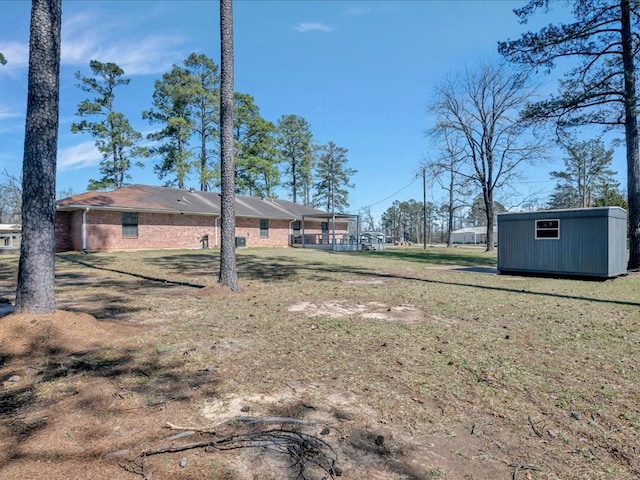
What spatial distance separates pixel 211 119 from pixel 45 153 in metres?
29.7

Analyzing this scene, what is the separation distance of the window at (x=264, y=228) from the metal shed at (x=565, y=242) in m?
18.6

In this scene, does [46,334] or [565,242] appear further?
[565,242]

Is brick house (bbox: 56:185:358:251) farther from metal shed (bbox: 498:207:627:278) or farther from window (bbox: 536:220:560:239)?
window (bbox: 536:220:560:239)

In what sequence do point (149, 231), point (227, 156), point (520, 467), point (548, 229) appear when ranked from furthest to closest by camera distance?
point (149, 231), point (548, 229), point (227, 156), point (520, 467)

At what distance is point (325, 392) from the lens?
301 cm

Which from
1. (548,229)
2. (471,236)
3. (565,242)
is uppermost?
(548,229)

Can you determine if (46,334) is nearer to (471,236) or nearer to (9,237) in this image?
(9,237)

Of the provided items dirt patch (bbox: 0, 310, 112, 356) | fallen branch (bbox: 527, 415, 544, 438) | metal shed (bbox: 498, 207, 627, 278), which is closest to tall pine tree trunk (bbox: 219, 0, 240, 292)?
dirt patch (bbox: 0, 310, 112, 356)

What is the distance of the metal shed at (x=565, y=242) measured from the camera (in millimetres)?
10414

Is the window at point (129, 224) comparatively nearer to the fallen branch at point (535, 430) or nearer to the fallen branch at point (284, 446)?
the fallen branch at point (284, 446)

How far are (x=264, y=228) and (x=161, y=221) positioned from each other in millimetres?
8183

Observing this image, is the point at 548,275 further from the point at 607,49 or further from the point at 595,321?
the point at 607,49

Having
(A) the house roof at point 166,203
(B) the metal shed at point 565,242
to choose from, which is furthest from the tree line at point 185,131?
(B) the metal shed at point 565,242

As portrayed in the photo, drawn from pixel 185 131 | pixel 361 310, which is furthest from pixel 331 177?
pixel 361 310
